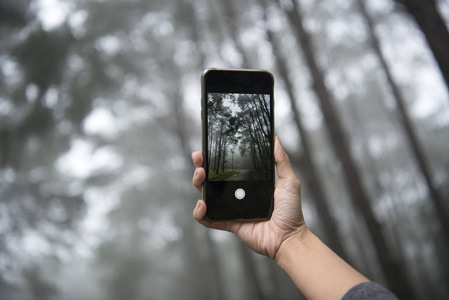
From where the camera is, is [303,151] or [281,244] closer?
[281,244]

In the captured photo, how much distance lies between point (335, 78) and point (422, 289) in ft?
33.7

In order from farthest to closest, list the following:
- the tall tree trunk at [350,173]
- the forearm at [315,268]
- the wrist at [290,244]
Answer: the tall tree trunk at [350,173]
the wrist at [290,244]
the forearm at [315,268]

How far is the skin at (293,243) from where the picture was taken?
1.08 m

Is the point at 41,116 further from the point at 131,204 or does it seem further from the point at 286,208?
the point at 131,204

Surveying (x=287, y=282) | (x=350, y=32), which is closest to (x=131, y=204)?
(x=287, y=282)

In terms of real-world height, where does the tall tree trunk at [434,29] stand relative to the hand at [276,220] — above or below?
above

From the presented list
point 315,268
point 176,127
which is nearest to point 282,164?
point 315,268

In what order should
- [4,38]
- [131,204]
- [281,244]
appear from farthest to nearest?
[131,204]
[4,38]
[281,244]

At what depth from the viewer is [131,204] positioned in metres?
13.3

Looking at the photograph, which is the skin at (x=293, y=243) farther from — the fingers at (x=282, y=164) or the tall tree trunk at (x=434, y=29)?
the tall tree trunk at (x=434, y=29)

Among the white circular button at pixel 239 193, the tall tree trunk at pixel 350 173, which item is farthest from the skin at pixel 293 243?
the tall tree trunk at pixel 350 173

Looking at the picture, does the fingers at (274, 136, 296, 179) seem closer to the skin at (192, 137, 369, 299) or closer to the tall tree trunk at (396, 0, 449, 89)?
the skin at (192, 137, 369, 299)

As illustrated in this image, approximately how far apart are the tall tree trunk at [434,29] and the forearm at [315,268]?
8.70ft

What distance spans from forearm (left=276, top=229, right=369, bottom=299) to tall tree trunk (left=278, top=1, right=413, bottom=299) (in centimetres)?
440
